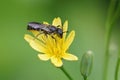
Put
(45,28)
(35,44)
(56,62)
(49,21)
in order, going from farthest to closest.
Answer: (49,21)
(45,28)
(35,44)
(56,62)

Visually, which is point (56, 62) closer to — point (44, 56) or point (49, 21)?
point (44, 56)

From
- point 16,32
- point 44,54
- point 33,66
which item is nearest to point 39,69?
point 33,66

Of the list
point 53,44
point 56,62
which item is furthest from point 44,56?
point 53,44

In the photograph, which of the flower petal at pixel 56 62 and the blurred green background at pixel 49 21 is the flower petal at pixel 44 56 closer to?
the flower petal at pixel 56 62

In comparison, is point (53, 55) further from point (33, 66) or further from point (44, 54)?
point (33, 66)

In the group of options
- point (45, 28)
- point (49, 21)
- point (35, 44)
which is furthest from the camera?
point (49, 21)

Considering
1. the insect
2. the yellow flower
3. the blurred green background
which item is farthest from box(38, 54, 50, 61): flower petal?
the blurred green background

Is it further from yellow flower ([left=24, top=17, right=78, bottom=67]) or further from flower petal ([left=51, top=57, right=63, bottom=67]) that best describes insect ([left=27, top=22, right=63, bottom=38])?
flower petal ([left=51, top=57, right=63, bottom=67])
